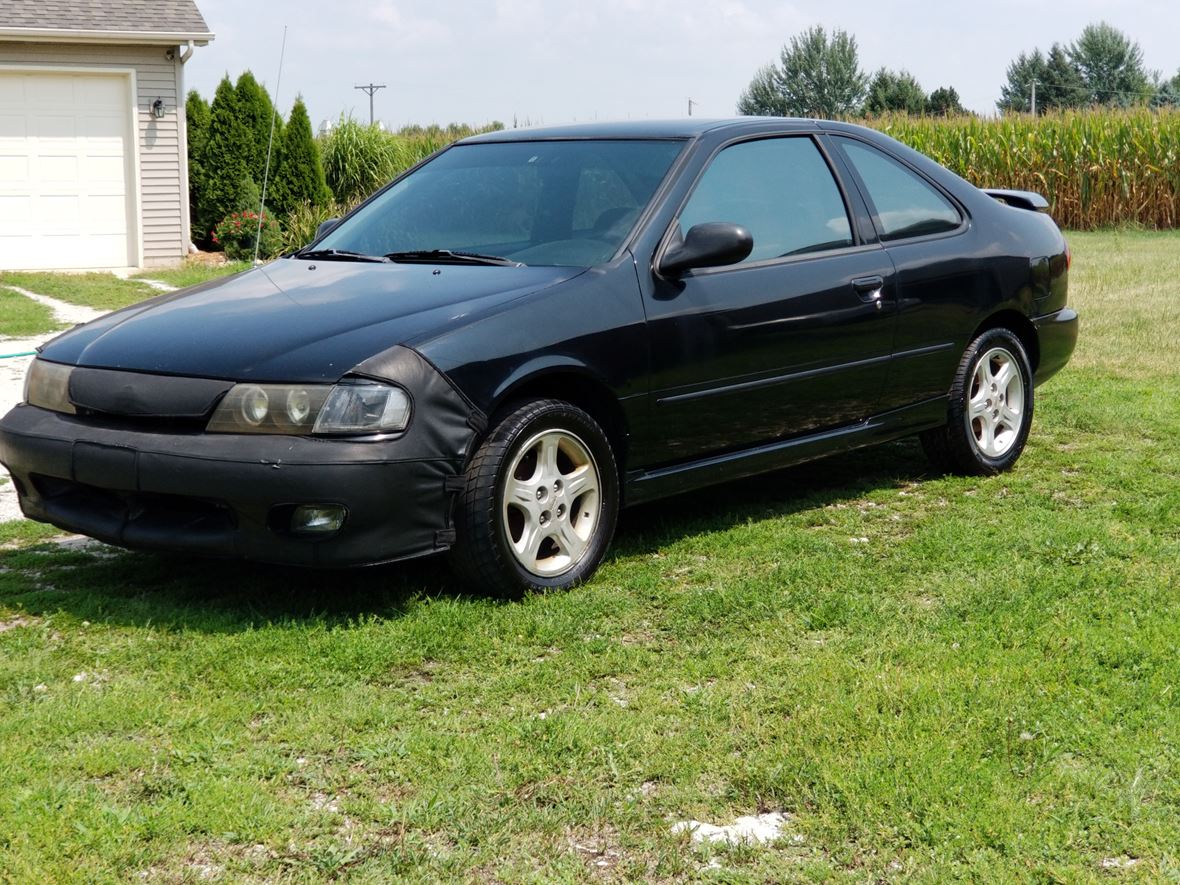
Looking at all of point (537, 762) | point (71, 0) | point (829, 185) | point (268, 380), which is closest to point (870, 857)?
point (537, 762)

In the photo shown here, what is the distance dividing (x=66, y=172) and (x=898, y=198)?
1482 centimetres

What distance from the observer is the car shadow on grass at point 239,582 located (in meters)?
4.68

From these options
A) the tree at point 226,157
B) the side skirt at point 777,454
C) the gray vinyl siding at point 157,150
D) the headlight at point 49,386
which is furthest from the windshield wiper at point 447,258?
the tree at point 226,157

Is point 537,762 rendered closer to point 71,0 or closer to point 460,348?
point 460,348

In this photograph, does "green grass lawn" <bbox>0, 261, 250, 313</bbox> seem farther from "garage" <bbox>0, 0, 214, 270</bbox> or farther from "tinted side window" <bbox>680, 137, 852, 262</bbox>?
"tinted side window" <bbox>680, 137, 852, 262</bbox>

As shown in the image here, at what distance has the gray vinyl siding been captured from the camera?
18.7 metres

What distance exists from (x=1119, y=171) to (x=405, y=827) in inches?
1004

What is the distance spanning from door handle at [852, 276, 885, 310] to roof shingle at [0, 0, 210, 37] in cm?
1467

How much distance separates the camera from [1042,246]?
6.96 meters

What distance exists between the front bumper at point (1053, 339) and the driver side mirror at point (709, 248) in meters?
2.33

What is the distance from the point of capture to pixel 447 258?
5.38 m

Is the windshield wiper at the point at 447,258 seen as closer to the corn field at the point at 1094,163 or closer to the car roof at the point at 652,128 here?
the car roof at the point at 652,128

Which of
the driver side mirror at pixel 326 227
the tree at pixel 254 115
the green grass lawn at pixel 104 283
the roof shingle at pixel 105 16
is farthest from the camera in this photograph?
the tree at pixel 254 115

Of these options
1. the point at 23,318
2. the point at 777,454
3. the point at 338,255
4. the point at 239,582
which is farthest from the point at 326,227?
the point at 23,318
